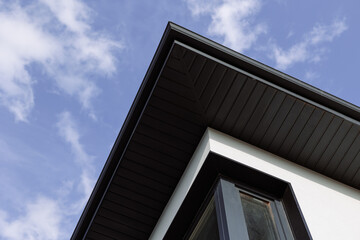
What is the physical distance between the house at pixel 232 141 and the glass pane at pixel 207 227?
0.01 m

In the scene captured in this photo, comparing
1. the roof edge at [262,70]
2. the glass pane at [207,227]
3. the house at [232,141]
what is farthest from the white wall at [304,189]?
the roof edge at [262,70]

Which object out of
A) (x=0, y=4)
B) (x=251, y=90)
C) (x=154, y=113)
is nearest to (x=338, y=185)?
(x=251, y=90)

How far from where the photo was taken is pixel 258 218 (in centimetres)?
475

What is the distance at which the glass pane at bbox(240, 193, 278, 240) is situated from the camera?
4525 mm

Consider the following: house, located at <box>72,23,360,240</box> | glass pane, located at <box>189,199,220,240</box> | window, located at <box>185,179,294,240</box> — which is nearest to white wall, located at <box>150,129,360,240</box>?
house, located at <box>72,23,360,240</box>

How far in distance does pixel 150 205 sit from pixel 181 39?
214 centimetres

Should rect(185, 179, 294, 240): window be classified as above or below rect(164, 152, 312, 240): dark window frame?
below

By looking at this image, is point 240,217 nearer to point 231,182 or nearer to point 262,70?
point 231,182

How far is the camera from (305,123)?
548 cm

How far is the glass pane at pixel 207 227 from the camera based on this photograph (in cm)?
477

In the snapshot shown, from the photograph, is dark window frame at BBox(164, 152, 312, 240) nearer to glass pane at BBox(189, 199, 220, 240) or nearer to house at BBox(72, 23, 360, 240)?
house at BBox(72, 23, 360, 240)

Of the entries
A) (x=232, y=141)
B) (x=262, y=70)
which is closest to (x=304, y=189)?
(x=232, y=141)

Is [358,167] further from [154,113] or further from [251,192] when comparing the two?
[154,113]

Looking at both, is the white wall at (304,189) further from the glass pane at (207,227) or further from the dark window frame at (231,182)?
the glass pane at (207,227)
